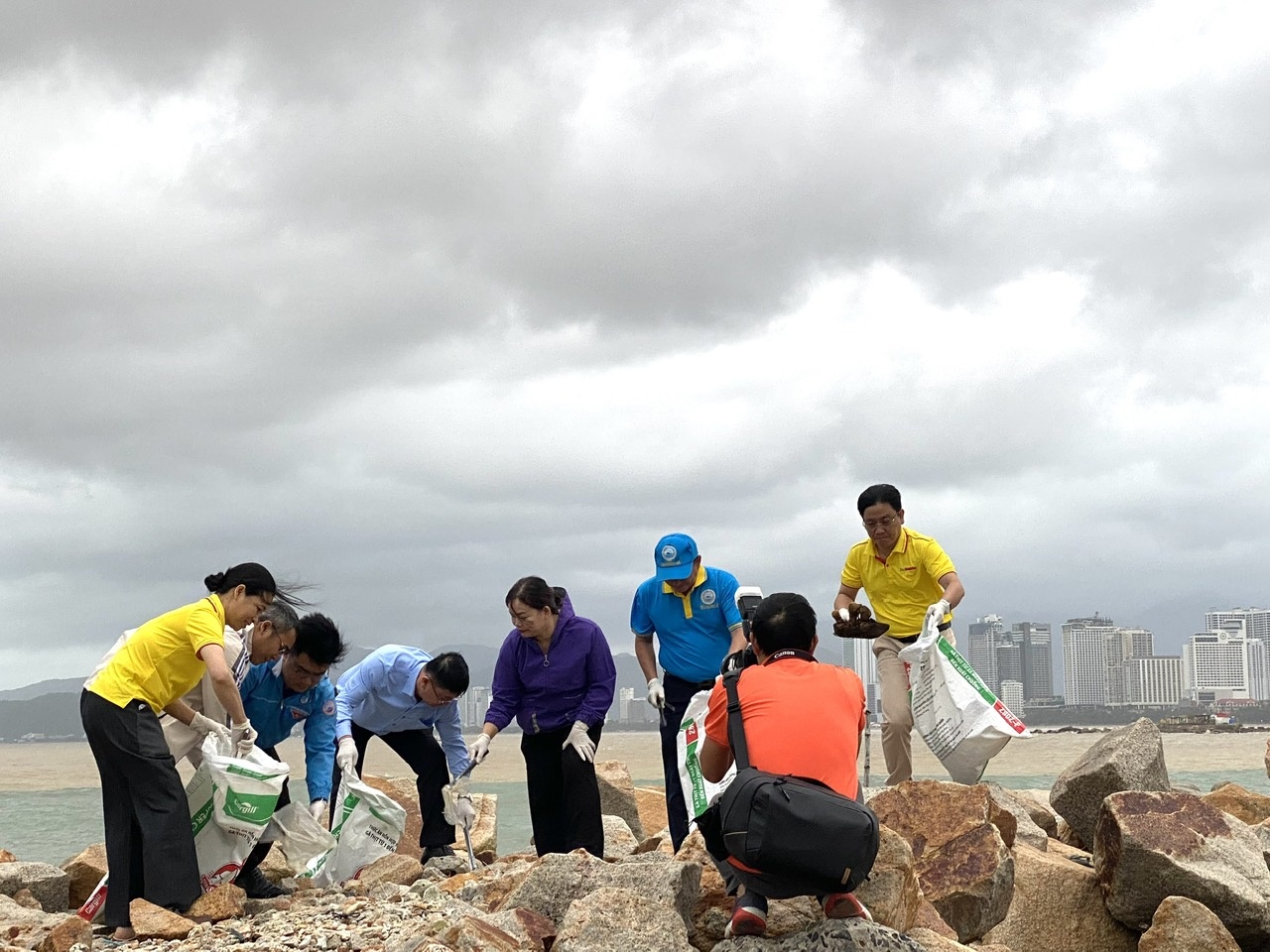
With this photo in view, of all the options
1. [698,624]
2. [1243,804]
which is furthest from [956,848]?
[1243,804]

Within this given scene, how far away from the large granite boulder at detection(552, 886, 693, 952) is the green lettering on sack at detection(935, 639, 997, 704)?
274 cm

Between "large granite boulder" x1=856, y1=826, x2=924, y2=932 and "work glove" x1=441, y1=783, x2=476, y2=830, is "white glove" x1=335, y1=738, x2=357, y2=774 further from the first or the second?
"large granite boulder" x1=856, y1=826, x2=924, y2=932

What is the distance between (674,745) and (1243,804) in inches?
173

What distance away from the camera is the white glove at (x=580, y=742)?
6.88 metres

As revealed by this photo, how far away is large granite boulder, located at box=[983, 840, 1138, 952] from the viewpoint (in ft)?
19.9

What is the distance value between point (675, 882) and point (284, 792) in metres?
2.89

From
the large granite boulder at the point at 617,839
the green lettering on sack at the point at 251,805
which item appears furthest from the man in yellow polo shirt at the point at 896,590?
the green lettering on sack at the point at 251,805

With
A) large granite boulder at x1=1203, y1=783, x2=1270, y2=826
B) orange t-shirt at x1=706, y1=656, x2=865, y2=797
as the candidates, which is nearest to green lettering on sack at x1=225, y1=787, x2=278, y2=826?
orange t-shirt at x1=706, y1=656, x2=865, y2=797

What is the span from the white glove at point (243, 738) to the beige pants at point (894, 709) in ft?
10.7

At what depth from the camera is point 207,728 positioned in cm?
618

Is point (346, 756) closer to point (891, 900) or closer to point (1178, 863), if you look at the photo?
point (891, 900)

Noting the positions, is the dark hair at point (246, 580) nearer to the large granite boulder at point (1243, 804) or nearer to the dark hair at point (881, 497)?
the dark hair at point (881, 497)

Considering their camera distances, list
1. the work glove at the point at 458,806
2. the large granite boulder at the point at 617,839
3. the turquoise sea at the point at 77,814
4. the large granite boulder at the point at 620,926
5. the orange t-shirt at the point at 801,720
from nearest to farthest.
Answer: the large granite boulder at the point at 620,926 → the orange t-shirt at the point at 801,720 → the work glove at the point at 458,806 → the large granite boulder at the point at 617,839 → the turquoise sea at the point at 77,814

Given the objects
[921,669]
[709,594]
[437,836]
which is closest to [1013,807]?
[921,669]
